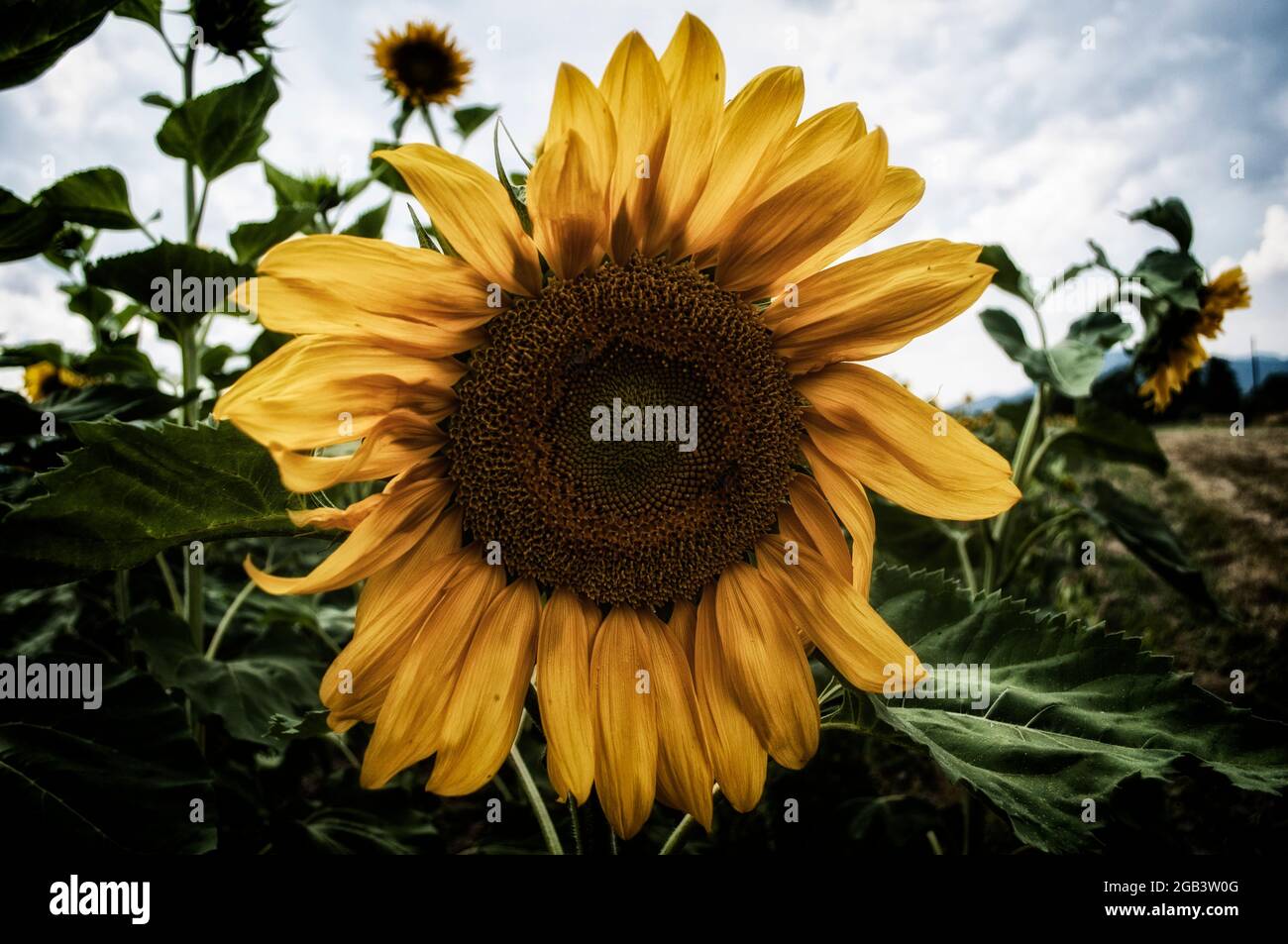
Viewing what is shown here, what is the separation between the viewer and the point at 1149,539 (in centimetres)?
241

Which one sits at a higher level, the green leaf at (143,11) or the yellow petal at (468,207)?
the green leaf at (143,11)

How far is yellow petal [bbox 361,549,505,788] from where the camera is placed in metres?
0.94

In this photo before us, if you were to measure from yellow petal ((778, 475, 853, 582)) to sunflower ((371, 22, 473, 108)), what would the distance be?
291cm

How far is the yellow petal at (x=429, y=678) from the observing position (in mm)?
945

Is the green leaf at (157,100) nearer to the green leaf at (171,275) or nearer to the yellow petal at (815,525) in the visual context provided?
the green leaf at (171,275)

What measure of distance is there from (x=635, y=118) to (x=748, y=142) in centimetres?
15

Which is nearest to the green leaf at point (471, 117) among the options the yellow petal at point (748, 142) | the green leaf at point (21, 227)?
the green leaf at point (21, 227)

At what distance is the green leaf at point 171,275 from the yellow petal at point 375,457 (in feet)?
3.10

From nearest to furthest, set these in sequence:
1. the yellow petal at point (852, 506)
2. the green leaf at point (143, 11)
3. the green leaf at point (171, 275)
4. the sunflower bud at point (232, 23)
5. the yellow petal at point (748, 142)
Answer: the yellow petal at point (748, 142) → the yellow petal at point (852, 506) → the green leaf at point (171, 275) → the green leaf at point (143, 11) → the sunflower bud at point (232, 23)

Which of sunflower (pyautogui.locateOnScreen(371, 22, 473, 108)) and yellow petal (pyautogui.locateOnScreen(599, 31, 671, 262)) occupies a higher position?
sunflower (pyautogui.locateOnScreen(371, 22, 473, 108))

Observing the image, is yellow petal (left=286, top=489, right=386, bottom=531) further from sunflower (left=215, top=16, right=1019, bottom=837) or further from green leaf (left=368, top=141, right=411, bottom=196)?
green leaf (left=368, top=141, right=411, bottom=196)

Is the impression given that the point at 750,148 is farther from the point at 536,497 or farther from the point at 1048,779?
the point at 1048,779

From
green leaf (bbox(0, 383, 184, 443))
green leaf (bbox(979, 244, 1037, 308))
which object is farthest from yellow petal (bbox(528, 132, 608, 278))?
green leaf (bbox(979, 244, 1037, 308))

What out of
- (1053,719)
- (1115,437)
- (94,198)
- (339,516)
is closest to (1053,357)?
(1115,437)
